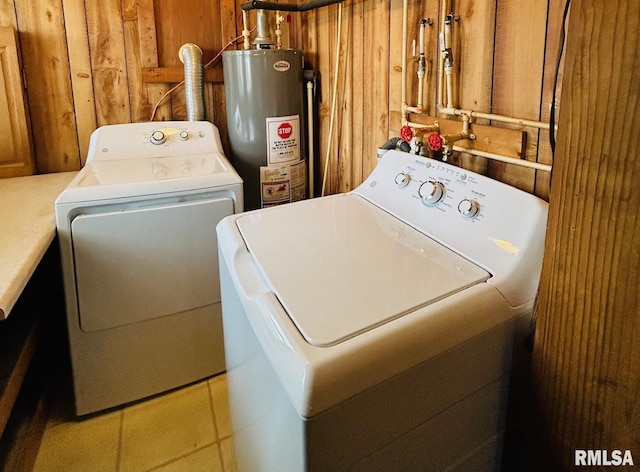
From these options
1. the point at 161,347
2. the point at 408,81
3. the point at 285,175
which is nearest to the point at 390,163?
the point at 408,81

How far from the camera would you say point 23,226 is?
4.74 feet

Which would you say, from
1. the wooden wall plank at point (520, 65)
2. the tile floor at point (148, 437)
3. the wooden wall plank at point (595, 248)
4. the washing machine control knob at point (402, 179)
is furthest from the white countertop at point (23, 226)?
the wooden wall plank at point (520, 65)

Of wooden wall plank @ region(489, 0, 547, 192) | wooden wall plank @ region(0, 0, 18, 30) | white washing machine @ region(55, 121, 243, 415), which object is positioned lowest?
white washing machine @ region(55, 121, 243, 415)

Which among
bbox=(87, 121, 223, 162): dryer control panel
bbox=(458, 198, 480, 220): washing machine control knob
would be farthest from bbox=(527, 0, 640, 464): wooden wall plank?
bbox=(87, 121, 223, 162): dryer control panel

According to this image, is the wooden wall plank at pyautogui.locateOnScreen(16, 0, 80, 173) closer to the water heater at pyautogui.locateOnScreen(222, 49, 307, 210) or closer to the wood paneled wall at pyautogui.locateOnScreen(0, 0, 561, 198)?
the wood paneled wall at pyautogui.locateOnScreen(0, 0, 561, 198)

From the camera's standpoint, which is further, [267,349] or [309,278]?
[309,278]

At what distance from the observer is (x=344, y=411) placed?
746 mm

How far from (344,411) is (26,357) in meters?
1.19

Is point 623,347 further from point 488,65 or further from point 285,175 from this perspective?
point 285,175

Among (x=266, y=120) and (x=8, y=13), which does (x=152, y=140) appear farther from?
(x=8, y=13)

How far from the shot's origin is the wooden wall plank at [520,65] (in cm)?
109

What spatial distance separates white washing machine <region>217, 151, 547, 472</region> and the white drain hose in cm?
106

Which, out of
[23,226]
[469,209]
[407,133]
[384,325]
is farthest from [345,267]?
[23,226]

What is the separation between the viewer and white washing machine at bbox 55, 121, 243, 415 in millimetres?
1526
